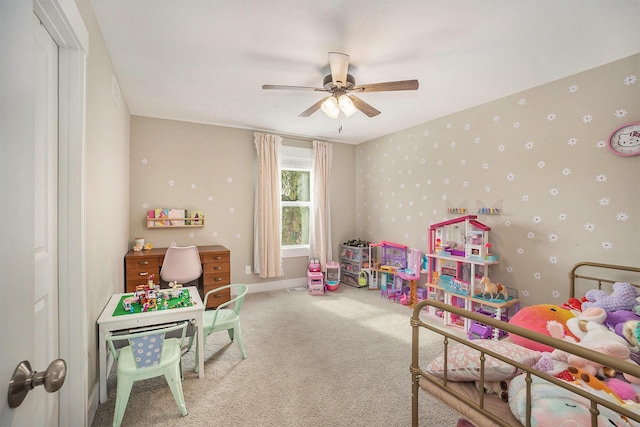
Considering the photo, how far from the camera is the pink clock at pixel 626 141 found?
2.24 m

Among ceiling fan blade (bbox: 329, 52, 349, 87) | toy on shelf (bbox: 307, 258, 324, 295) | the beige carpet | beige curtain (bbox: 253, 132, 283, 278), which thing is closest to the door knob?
the beige carpet

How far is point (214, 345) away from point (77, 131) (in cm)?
211

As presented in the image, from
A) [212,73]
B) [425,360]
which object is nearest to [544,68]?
[425,360]

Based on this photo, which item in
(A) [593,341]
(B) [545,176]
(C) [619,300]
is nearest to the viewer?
(A) [593,341]

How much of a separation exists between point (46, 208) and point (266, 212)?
3152 mm

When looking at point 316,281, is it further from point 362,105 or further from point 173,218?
point 362,105

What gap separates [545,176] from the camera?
110 inches

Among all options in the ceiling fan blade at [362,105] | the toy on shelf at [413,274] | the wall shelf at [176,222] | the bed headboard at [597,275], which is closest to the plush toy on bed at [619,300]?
the bed headboard at [597,275]

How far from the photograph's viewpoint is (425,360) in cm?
243

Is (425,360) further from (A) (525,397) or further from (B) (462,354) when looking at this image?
(A) (525,397)

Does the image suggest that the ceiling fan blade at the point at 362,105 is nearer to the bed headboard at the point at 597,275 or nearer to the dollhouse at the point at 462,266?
the dollhouse at the point at 462,266

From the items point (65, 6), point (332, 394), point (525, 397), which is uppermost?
point (65, 6)

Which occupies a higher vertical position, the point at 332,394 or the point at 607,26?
the point at 607,26

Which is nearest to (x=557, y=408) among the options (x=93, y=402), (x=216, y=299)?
(x=93, y=402)
